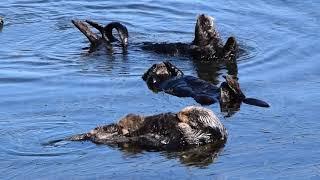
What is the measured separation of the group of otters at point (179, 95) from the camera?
329 inches

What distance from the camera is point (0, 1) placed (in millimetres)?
16562

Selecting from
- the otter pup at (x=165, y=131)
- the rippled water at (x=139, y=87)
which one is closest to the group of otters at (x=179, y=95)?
the otter pup at (x=165, y=131)

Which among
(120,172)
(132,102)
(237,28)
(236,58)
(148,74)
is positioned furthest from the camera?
(237,28)

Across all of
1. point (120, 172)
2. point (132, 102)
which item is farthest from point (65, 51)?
point (120, 172)

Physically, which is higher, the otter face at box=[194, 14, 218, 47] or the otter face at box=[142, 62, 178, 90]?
the otter face at box=[194, 14, 218, 47]

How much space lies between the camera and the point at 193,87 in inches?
413

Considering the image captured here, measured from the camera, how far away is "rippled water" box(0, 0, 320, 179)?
315 inches

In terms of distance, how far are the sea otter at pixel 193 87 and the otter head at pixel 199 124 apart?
1510 millimetres

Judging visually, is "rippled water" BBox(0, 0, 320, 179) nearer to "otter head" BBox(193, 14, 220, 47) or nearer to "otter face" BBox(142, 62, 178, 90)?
"otter face" BBox(142, 62, 178, 90)

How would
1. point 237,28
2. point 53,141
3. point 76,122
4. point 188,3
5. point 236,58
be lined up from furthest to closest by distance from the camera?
point 188,3, point 237,28, point 236,58, point 76,122, point 53,141

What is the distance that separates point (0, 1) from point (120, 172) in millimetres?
9469

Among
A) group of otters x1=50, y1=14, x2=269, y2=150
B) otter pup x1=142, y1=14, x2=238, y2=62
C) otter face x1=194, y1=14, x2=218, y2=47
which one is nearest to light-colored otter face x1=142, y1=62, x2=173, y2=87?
group of otters x1=50, y1=14, x2=269, y2=150

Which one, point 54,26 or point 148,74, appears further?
point 54,26

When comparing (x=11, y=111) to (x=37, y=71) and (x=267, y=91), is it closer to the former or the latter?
(x=37, y=71)
